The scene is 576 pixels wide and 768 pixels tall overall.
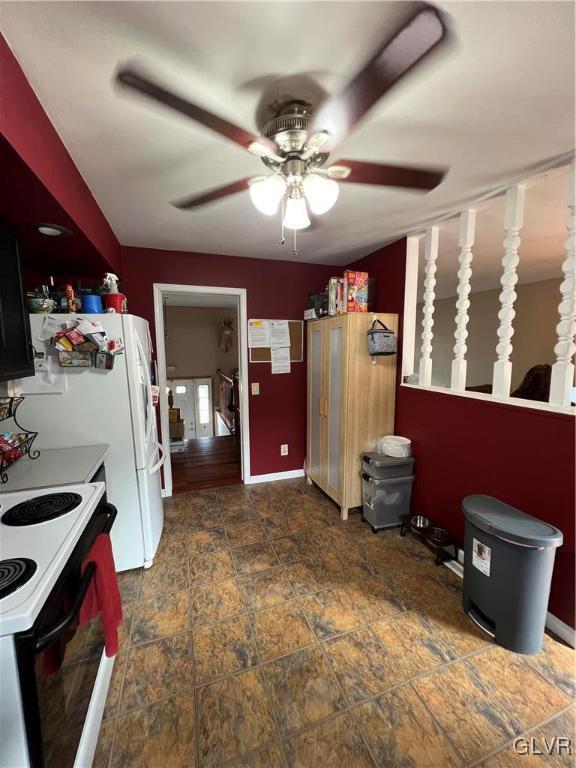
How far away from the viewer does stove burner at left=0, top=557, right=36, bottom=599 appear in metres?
0.73

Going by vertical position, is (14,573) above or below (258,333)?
below

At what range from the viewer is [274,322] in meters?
3.20

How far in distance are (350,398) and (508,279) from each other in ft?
4.32

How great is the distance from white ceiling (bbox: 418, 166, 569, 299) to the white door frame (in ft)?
6.09

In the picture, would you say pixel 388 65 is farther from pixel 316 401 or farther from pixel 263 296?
pixel 316 401

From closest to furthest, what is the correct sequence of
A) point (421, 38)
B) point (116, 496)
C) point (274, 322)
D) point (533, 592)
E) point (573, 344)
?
point (421, 38)
point (533, 592)
point (573, 344)
point (116, 496)
point (274, 322)

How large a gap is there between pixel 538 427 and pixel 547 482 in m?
0.29

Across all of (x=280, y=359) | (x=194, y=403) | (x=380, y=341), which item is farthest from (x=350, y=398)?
(x=194, y=403)

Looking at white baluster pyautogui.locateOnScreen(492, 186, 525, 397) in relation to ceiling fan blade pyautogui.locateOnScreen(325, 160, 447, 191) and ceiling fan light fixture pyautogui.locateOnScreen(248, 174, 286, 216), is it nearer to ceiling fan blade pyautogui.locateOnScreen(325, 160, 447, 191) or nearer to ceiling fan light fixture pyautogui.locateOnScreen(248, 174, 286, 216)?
ceiling fan blade pyautogui.locateOnScreen(325, 160, 447, 191)

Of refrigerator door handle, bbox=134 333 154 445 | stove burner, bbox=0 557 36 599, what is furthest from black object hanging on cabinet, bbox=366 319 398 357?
stove burner, bbox=0 557 36 599

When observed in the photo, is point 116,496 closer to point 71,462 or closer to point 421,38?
point 71,462

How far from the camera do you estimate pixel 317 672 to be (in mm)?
1372

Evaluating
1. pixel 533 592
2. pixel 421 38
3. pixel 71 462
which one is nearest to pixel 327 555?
pixel 533 592

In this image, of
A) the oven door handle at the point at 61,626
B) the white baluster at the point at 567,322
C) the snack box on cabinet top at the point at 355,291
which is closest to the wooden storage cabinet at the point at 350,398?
the snack box on cabinet top at the point at 355,291
